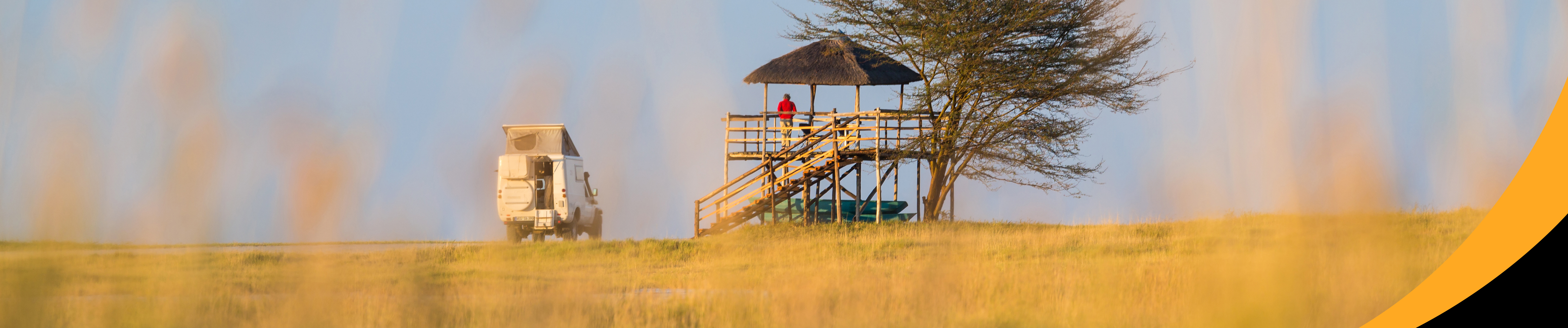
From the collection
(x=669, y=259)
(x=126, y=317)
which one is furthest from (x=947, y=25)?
(x=126, y=317)

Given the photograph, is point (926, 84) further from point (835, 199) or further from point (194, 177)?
point (194, 177)

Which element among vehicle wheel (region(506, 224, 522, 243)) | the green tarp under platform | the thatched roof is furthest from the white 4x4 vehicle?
the thatched roof

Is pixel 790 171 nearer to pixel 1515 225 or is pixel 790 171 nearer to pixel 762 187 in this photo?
pixel 762 187

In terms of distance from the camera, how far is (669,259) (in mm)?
18031

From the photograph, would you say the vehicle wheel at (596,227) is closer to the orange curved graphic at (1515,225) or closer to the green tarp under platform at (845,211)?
the green tarp under platform at (845,211)

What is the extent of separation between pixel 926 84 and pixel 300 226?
828 inches

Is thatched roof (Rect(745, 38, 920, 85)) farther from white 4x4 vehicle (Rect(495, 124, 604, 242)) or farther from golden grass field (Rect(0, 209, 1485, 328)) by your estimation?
golden grass field (Rect(0, 209, 1485, 328))

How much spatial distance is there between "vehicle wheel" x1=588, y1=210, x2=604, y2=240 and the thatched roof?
5364 millimetres

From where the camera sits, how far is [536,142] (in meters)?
22.3

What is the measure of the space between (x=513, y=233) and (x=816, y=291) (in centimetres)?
1521

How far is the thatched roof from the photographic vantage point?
88.8 feet

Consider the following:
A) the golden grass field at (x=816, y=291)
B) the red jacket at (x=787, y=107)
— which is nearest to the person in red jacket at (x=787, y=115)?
the red jacket at (x=787, y=107)

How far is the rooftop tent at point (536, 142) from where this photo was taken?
2212cm

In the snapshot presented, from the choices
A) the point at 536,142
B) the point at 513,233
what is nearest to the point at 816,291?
the point at 536,142
